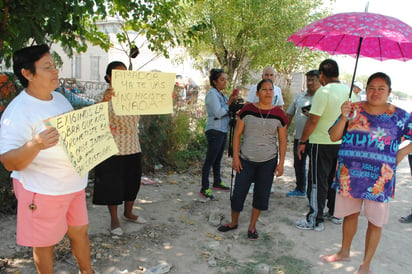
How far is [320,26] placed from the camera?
10.2 ft

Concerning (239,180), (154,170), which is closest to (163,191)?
(154,170)

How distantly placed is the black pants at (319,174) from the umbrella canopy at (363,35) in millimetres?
1182

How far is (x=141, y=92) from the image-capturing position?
10.3 ft

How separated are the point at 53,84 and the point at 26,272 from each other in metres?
1.81

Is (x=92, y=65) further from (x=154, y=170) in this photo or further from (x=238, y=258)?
(x=238, y=258)

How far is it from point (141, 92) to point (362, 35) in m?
2.03

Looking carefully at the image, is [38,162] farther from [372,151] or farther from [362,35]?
[372,151]

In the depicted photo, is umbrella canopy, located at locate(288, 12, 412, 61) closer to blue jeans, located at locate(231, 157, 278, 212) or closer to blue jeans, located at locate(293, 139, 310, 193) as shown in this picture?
blue jeans, located at locate(231, 157, 278, 212)

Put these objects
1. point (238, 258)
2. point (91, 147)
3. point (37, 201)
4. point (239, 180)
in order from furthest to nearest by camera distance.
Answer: point (239, 180) → point (238, 258) → point (91, 147) → point (37, 201)

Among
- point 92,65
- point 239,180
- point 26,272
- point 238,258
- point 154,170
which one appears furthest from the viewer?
point 92,65

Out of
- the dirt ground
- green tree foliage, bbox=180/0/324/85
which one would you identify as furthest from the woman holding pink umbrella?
green tree foliage, bbox=180/0/324/85

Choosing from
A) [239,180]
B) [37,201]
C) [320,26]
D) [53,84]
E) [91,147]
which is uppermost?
[320,26]

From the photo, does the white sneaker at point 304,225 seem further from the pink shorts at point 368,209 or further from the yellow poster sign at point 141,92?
the yellow poster sign at point 141,92

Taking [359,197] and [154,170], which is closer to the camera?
[359,197]
